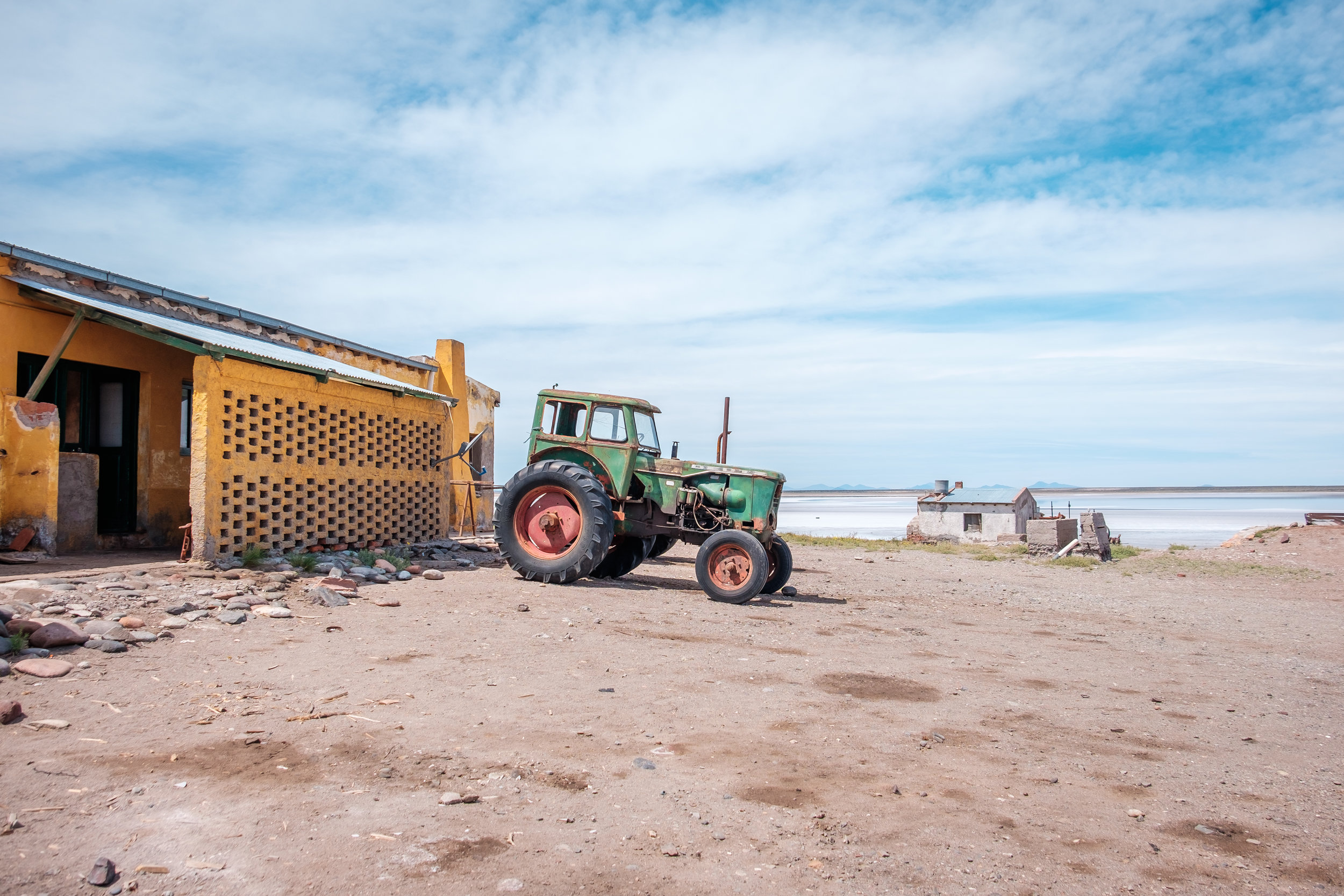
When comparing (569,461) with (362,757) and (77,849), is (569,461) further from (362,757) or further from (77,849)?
(77,849)

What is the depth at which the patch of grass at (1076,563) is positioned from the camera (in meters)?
19.8

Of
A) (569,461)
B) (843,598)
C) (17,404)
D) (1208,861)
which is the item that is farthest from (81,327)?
(1208,861)

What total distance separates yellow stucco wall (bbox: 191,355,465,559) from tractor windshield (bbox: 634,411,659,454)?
4.03m

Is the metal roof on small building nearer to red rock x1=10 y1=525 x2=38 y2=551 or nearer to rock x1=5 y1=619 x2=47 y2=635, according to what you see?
red rock x1=10 y1=525 x2=38 y2=551

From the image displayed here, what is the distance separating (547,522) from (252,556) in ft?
11.3

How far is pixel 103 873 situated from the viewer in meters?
2.83

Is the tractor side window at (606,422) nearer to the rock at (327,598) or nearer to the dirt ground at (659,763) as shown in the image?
the dirt ground at (659,763)

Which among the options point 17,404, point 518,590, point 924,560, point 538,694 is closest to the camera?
point 538,694

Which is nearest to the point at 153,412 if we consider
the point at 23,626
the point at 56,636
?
the point at 23,626

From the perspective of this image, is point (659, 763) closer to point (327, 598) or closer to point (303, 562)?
point (327, 598)

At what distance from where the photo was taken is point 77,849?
307cm

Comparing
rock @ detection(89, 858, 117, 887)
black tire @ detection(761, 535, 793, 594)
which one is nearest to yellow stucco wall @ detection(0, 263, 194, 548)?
black tire @ detection(761, 535, 793, 594)

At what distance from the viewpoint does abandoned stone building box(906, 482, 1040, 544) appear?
28250mm

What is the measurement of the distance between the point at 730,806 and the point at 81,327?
10.8 metres
